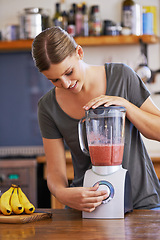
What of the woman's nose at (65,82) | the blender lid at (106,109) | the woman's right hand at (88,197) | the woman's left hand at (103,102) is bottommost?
the woman's right hand at (88,197)

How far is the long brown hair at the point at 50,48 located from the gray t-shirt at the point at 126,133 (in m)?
0.25

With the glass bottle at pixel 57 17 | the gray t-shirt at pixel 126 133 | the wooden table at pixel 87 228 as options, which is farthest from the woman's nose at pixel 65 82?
the glass bottle at pixel 57 17

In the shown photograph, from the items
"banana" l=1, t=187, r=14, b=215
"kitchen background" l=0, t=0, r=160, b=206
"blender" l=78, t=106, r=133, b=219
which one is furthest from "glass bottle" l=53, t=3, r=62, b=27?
"banana" l=1, t=187, r=14, b=215

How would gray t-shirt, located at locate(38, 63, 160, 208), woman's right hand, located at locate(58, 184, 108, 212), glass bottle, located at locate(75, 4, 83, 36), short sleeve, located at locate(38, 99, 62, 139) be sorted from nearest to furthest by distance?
1. woman's right hand, located at locate(58, 184, 108, 212)
2. gray t-shirt, located at locate(38, 63, 160, 208)
3. short sleeve, located at locate(38, 99, 62, 139)
4. glass bottle, located at locate(75, 4, 83, 36)

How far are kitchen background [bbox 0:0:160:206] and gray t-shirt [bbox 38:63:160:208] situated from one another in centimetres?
207

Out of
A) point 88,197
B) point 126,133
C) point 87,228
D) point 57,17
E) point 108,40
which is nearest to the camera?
point 87,228

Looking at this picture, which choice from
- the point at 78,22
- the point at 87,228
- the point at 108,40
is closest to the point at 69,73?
the point at 87,228

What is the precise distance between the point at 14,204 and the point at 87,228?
11.2 inches

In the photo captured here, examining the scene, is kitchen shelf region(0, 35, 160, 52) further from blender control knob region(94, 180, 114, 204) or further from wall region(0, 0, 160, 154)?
blender control knob region(94, 180, 114, 204)

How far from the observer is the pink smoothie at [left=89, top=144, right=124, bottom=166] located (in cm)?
133

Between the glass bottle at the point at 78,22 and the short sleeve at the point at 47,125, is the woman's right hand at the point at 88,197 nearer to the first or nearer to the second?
the short sleeve at the point at 47,125

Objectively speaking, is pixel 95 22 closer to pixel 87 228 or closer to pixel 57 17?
pixel 57 17

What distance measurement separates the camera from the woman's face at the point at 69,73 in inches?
52.1

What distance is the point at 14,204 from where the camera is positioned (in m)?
1.32
